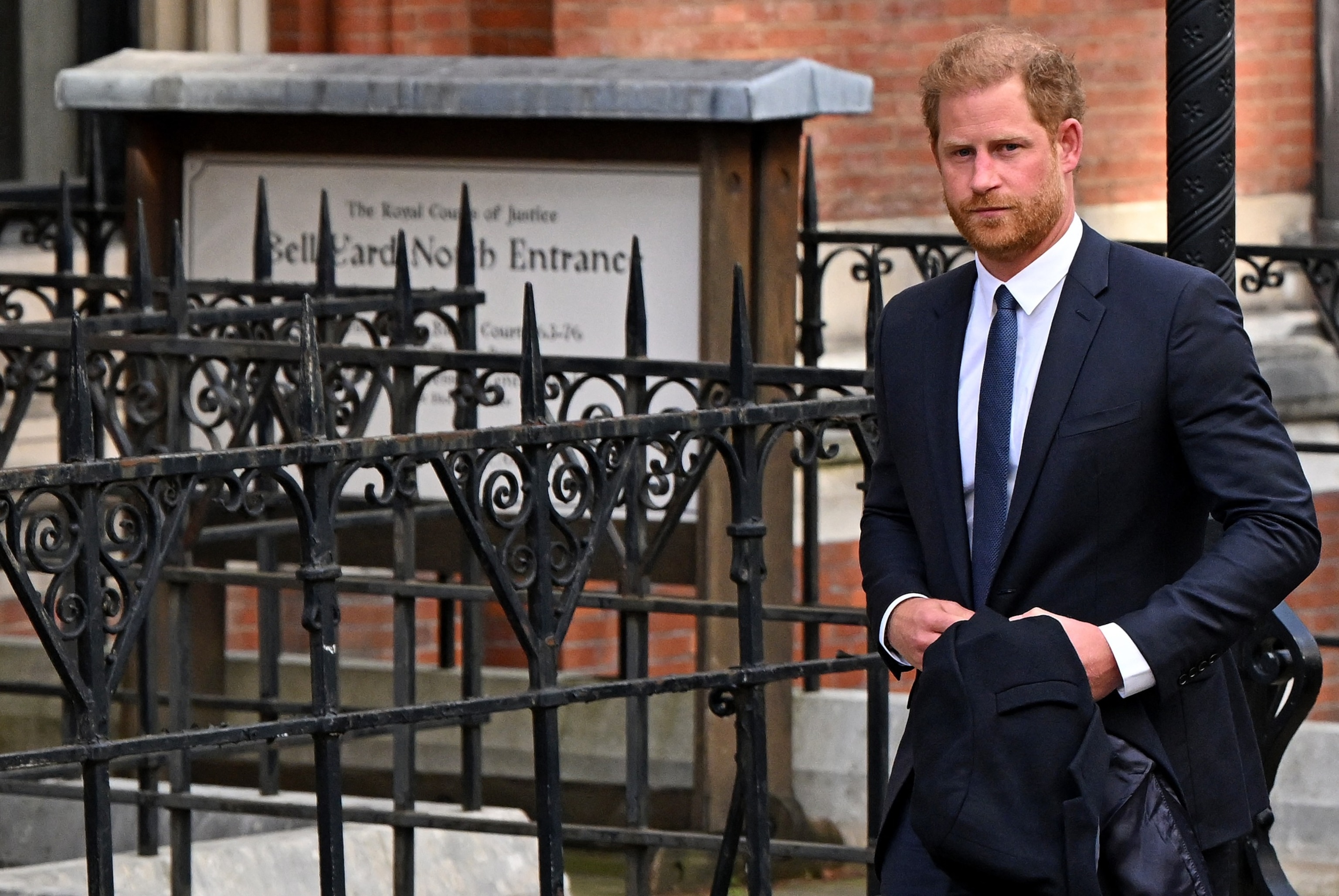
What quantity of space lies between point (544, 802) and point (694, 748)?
2.54m

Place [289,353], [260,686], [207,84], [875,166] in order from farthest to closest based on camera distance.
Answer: [875,166]
[207,84]
[260,686]
[289,353]

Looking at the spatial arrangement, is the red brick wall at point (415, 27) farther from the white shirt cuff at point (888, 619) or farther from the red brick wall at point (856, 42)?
the white shirt cuff at point (888, 619)

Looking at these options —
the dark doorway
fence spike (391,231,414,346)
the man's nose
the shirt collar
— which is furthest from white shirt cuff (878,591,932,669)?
the dark doorway

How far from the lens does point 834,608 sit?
18.1 feet

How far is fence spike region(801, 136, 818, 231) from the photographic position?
24.2 ft

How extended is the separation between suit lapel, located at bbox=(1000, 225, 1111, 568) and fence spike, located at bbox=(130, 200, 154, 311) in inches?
144

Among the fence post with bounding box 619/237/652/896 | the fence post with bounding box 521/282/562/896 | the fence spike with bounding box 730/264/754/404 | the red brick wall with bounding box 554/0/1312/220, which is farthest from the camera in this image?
the red brick wall with bounding box 554/0/1312/220

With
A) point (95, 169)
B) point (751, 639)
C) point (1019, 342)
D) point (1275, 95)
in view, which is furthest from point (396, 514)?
point (1275, 95)

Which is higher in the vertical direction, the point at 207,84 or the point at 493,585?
the point at 207,84

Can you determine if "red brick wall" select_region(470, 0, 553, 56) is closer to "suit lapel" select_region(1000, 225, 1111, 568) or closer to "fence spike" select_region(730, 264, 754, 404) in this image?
"fence spike" select_region(730, 264, 754, 404)

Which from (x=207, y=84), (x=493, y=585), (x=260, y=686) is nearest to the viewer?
(x=493, y=585)

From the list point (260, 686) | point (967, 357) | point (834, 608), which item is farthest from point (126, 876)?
point (967, 357)

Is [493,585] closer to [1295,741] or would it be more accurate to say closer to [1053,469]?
[1053,469]

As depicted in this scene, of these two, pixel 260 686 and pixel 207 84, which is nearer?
pixel 260 686
